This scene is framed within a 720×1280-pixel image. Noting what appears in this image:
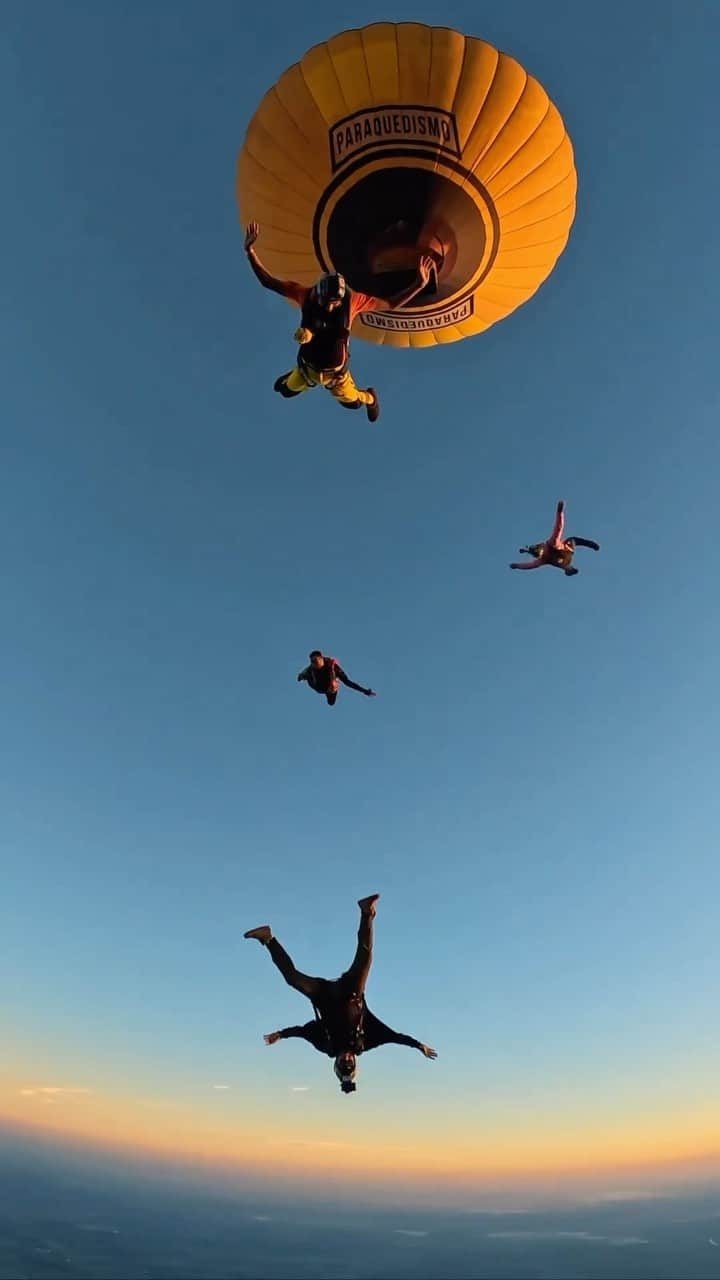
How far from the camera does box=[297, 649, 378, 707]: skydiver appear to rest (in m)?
10.7

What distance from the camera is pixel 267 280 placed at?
32.4ft

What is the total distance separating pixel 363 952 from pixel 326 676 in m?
3.87

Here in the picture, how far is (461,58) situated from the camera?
36.7 feet

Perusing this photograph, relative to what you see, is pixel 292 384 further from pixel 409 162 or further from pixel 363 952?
pixel 363 952

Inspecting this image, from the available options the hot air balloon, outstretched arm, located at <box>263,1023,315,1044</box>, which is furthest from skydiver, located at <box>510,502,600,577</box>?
outstretched arm, located at <box>263,1023,315,1044</box>

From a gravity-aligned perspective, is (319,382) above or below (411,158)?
below

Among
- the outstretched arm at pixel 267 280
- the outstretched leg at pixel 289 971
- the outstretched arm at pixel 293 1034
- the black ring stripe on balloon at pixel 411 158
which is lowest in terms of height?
the outstretched arm at pixel 293 1034

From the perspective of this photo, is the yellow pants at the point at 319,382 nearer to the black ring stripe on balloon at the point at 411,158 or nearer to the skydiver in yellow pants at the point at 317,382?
the skydiver in yellow pants at the point at 317,382

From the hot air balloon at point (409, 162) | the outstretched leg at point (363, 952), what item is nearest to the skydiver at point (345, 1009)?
the outstretched leg at point (363, 952)

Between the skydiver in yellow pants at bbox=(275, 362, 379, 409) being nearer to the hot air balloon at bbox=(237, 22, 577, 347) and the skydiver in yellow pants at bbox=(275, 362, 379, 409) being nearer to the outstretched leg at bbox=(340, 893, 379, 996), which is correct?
the hot air balloon at bbox=(237, 22, 577, 347)

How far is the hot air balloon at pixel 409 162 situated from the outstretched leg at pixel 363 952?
986cm

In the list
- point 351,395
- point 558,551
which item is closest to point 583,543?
point 558,551

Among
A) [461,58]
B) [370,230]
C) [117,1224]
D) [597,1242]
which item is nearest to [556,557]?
[370,230]

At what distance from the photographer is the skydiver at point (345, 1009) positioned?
9.02 m
